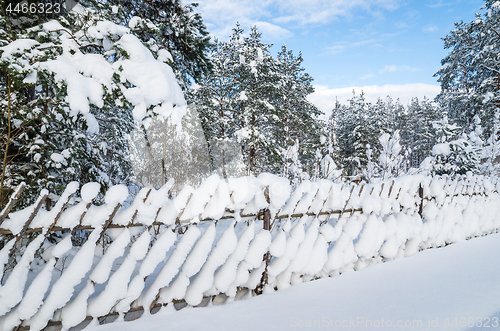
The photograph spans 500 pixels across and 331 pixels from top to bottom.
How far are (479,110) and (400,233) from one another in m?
19.1

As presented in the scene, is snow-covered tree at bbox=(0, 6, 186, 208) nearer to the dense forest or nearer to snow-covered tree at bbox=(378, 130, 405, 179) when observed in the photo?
the dense forest

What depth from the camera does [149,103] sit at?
286cm

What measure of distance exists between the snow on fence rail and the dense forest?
133 centimetres

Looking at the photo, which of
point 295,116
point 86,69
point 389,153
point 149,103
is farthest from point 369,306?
point 295,116

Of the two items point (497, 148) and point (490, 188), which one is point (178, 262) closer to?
point (490, 188)

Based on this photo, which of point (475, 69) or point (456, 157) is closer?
point (456, 157)

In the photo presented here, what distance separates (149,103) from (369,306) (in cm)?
316

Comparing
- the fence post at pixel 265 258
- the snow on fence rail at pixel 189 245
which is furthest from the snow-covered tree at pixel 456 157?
the fence post at pixel 265 258

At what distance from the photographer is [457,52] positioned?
20.5 metres

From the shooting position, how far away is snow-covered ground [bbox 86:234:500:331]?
1.88m

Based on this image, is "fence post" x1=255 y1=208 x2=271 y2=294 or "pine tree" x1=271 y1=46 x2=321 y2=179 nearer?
"fence post" x1=255 y1=208 x2=271 y2=294

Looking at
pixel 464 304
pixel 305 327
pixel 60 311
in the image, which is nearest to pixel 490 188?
pixel 464 304
